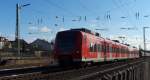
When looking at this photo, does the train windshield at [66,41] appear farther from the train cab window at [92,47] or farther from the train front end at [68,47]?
the train cab window at [92,47]

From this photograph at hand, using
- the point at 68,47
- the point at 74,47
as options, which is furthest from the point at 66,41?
the point at 74,47

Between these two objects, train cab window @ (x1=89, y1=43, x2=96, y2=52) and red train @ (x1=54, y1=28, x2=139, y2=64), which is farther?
train cab window @ (x1=89, y1=43, x2=96, y2=52)

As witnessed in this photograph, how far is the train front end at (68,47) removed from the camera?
25564 millimetres

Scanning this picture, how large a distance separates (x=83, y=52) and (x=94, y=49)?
347 cm

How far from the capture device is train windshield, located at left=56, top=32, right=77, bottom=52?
26000 millimetres

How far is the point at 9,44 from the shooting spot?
94312 mm

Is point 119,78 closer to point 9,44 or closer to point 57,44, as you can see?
point 57,44

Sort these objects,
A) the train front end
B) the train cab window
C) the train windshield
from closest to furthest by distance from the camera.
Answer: the train front end
the train windshield
the train cab window

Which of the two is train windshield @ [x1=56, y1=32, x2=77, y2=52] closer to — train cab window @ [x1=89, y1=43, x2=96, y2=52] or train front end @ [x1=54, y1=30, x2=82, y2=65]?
train front end @ [x1=54, y1=30, x2=82, y2=65]

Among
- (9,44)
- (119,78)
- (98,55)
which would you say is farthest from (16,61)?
(9,44)

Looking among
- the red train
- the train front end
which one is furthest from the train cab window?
the train front end

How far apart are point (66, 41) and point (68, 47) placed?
566 mm

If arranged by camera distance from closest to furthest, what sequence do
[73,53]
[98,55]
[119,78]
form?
[119,78]
[73,53]
[98,55]

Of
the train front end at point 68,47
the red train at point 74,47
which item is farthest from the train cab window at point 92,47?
the train front end at point 68,47
